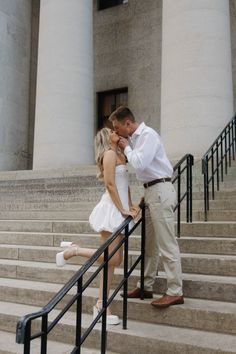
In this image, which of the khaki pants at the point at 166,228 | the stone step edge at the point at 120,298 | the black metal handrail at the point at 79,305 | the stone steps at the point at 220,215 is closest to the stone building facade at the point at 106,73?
the stone steps at the point at 220,215

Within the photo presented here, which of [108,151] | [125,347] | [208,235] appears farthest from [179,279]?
[208,235]

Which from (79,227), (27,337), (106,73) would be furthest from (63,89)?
(27,337)

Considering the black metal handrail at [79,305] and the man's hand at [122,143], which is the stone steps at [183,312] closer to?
the black metal handrail at [79,305]

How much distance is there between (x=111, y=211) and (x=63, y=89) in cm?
805

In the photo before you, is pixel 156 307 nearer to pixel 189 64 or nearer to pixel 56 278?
pixel 56 278

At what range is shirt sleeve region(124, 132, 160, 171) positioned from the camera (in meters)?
3.99

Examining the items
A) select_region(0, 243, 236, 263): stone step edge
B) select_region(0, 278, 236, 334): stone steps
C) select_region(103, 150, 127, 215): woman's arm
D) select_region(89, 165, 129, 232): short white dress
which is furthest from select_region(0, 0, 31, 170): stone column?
select_region(103, 150, 127, 215): woman's arm

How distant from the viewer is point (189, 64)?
9656 mm

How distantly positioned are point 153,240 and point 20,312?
167cm

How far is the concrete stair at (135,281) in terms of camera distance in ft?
12.8

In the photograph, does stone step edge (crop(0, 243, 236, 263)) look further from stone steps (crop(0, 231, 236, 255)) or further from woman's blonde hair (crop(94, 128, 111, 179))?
woman's blonde hair (crop(94, 128, 111, 179))

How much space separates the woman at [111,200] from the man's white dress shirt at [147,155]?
0.57 ft

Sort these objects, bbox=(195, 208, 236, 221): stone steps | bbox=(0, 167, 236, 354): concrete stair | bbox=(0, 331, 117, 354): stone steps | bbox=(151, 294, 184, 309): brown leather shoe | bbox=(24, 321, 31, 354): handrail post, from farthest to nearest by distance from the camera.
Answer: bbox=(195, 208, 236, 221): stone steps → bbox=(151, 294, 184, 309): brown leather shoe → bbox=(0, 331, 117, 354): stone steps → bbox=(0, 167, 236, 354): concrete stair → bbox=(24, 321, 31, 354): handrail post

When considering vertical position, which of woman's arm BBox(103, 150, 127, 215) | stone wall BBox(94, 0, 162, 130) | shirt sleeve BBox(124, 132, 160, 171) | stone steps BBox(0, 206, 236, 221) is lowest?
stone steps BBox(0, 206, 236, 221)
